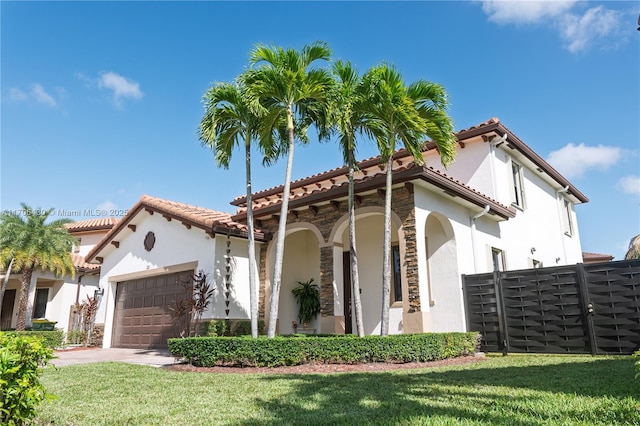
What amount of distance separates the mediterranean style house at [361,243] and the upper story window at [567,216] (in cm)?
242

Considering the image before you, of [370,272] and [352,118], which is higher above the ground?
[352,118]

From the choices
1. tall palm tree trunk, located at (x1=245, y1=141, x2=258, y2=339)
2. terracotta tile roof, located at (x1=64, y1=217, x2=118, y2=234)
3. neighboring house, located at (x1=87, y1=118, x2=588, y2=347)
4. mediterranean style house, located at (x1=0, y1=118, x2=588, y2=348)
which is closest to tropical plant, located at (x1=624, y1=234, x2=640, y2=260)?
neighboring house, located at (x1=87, y1=118, x2=588, y2=347)

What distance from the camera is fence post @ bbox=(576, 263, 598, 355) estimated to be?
10016 mm

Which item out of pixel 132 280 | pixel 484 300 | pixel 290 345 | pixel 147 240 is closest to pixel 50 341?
pixel 132 280

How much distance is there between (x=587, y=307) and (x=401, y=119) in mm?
6368

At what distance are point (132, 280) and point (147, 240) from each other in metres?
1.98

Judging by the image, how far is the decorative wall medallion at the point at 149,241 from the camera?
1514cm

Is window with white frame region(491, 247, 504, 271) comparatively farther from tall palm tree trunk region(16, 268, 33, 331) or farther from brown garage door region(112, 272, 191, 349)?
tall palm tree trunk region(16, 268, 33, 331)

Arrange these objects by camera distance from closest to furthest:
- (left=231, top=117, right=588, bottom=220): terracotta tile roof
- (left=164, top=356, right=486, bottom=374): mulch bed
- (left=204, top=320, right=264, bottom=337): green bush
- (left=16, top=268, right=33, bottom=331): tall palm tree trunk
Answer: (left=164, top=356, right=486, bottom=374): mulch bed → (left=204, top=320, right=264, bottom=337): green bush → (left=231, top=117, right=588, bottom=220): terracotta tile roof → (left=16, top=268, right=33, bottom=331): tall palm tree trunk

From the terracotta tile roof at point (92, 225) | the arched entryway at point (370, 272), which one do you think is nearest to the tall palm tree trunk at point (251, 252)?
the arched entryway at point (370, 272)

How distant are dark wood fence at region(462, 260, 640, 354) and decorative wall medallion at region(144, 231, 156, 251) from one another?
1060 centimetres

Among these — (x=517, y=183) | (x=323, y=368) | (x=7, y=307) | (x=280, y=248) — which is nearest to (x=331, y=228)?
(x=280, y=248)

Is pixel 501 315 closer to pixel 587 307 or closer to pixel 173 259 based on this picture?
pixel 587 307

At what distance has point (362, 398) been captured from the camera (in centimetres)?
535
